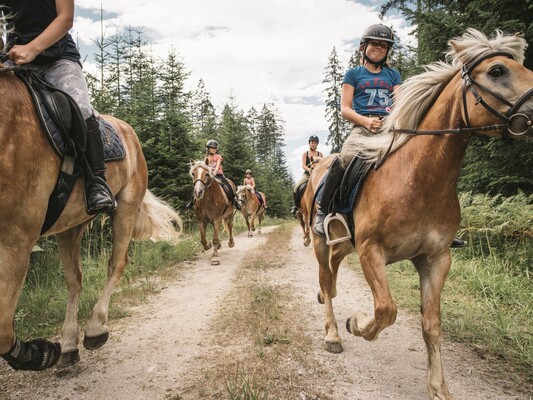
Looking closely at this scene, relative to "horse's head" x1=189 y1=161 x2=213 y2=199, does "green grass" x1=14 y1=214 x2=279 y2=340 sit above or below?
below

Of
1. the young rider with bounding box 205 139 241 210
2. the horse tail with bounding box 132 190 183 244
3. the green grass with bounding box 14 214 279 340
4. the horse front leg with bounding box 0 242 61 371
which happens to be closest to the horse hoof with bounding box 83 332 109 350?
the horse front leg with bounding box 0 242 61 371

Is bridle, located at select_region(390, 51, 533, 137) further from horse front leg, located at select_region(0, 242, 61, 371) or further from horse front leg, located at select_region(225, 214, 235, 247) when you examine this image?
horse front leg, located at select_region(225, 214, 235, 247)

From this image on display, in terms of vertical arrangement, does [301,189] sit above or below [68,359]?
above

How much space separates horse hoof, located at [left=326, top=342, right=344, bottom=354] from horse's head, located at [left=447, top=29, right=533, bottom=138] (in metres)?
2.60

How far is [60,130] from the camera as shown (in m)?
2.81

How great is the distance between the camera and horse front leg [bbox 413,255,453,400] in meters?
2.92

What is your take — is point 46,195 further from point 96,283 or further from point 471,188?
point 471,188

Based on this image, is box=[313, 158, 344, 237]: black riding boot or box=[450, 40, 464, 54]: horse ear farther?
box=[313, 158, 344, 237]: black riding boot

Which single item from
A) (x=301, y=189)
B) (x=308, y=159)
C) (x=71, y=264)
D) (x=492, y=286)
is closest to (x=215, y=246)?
(x=301, y=189)

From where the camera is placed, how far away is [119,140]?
405 cm

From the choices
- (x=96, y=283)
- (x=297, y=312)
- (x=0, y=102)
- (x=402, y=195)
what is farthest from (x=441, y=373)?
(x=96, y=283)

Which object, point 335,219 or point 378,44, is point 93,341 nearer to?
point 335,219

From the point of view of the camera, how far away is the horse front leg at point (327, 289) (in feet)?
13.3

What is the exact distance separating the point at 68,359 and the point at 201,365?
51.5 inches
